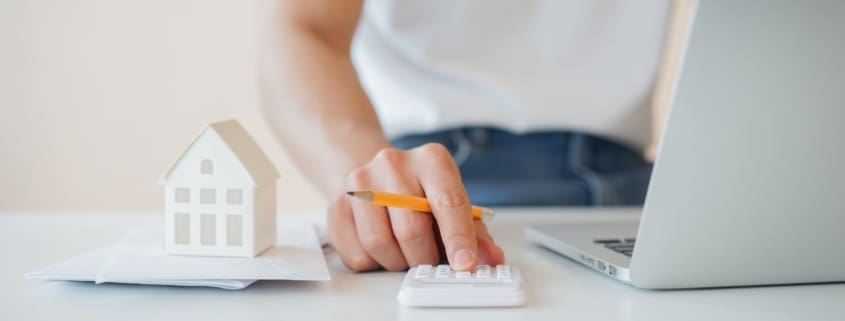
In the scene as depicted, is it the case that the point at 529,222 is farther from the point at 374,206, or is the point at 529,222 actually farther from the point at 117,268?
the point at 117,268

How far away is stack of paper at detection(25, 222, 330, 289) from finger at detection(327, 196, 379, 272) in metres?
0.02

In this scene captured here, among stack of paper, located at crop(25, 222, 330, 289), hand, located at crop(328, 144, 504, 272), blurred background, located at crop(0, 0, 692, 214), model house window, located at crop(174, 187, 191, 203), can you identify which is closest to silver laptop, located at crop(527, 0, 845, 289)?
hand, located at crop(328, 144, 504, 272)

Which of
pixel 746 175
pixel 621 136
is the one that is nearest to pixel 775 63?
pixel 746 175

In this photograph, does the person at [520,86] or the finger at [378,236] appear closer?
the finger at [378,236]

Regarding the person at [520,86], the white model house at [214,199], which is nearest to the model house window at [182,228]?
the white model house at [214,199]

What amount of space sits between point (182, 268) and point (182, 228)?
0.21ft

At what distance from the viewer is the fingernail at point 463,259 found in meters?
0.66

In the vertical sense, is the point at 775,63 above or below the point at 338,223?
above

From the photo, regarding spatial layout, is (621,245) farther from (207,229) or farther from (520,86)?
(520,86)

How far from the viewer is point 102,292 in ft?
2.08

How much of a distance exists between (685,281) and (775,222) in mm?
75

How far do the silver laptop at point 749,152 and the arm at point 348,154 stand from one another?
154mm

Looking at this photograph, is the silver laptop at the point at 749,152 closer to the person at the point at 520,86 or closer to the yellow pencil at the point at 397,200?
the yellow pencil at the point at 397,200

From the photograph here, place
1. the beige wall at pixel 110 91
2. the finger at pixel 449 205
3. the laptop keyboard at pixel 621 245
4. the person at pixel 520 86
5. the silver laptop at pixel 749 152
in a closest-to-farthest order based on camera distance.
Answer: the silver laptop at pixel 749 152 < the finger at pixel 449 205 < the laptop keyboard at pixel 621 245 < the person at pixel 520 86 < the beige wall at pixel 110 91
